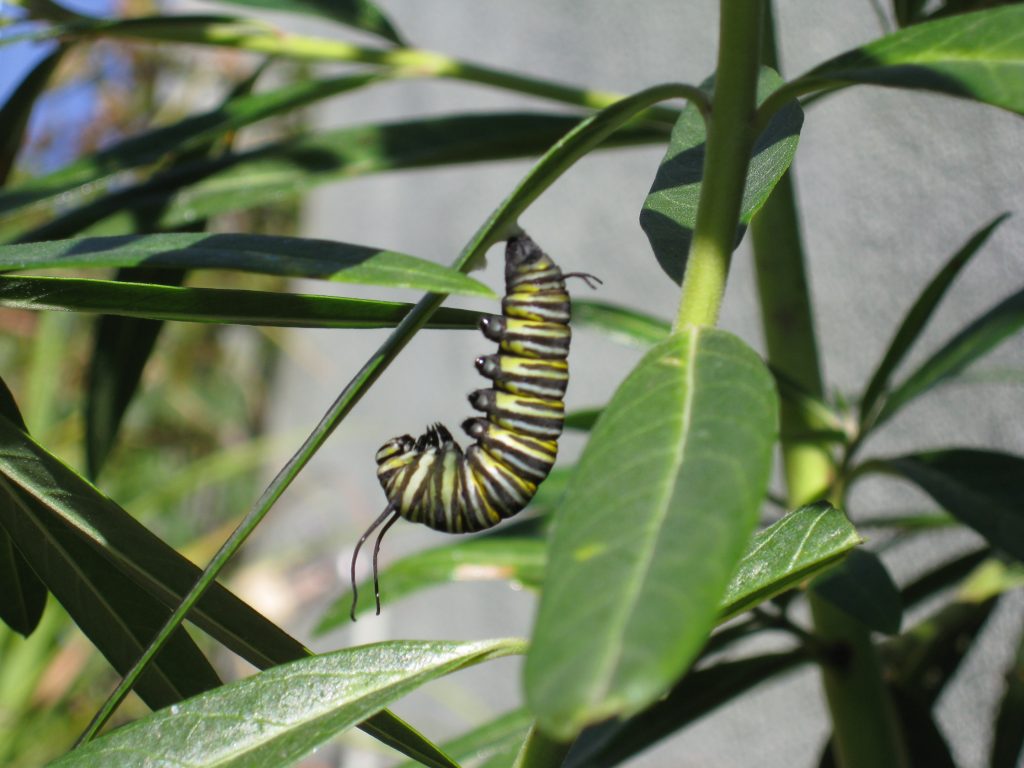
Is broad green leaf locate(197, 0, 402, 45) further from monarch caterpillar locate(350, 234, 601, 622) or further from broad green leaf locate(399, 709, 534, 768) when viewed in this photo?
broad green leaf locate(399, 709, 534, 768)

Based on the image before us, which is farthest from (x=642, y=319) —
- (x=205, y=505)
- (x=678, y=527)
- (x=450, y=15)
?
(x=205, y=505)

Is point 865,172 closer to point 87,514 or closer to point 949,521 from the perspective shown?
point 949,521

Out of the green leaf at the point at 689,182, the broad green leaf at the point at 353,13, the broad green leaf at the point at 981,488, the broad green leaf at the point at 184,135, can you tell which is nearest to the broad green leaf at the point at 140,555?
the green leaf at the point at 689,182

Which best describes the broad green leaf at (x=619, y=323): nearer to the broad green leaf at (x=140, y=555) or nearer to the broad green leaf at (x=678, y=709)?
the broad green leaf at (x=678, y=709)

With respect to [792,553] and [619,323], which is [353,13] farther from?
[792,553]

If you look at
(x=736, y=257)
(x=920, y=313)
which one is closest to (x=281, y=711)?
(x=920, y=313)
